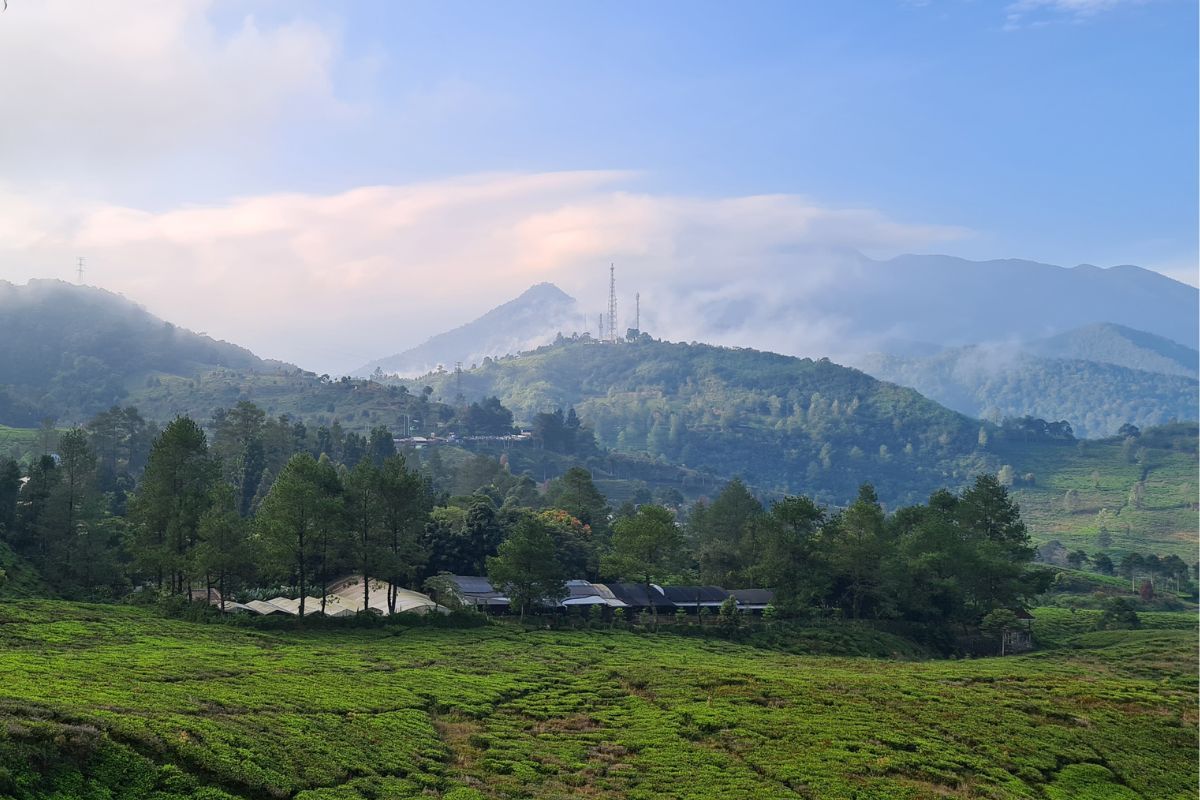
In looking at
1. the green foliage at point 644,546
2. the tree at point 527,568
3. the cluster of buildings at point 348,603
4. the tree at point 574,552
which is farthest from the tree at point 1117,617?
the cluster of buildings at point 348,603

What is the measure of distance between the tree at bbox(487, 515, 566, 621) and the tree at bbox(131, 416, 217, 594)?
19659 millimetres

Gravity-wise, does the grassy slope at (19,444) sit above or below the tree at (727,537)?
above

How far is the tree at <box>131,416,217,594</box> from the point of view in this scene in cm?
6769

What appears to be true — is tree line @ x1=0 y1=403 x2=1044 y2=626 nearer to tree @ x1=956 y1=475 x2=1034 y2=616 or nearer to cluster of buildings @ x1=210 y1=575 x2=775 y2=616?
tree @ x1=956 y1=475 x2=1034 y2=616

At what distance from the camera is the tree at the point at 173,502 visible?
67688mm

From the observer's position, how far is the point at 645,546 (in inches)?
3314

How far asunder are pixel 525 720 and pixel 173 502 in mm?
39123

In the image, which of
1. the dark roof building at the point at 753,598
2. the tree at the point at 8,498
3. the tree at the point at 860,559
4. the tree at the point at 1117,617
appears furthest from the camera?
the tree at the point at 1117,617

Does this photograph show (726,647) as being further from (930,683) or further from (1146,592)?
(1146,592)

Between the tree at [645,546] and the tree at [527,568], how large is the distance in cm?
878

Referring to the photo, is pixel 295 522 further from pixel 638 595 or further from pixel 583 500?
pixel 583 500

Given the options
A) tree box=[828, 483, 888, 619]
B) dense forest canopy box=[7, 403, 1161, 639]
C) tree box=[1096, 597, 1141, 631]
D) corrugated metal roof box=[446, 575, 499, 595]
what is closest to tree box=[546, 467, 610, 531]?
dense forest canopy box=[7, 403, 1161, 639]

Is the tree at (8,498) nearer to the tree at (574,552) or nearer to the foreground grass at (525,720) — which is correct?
the foreground grass at (525,720)

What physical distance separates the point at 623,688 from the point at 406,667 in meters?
10.1
